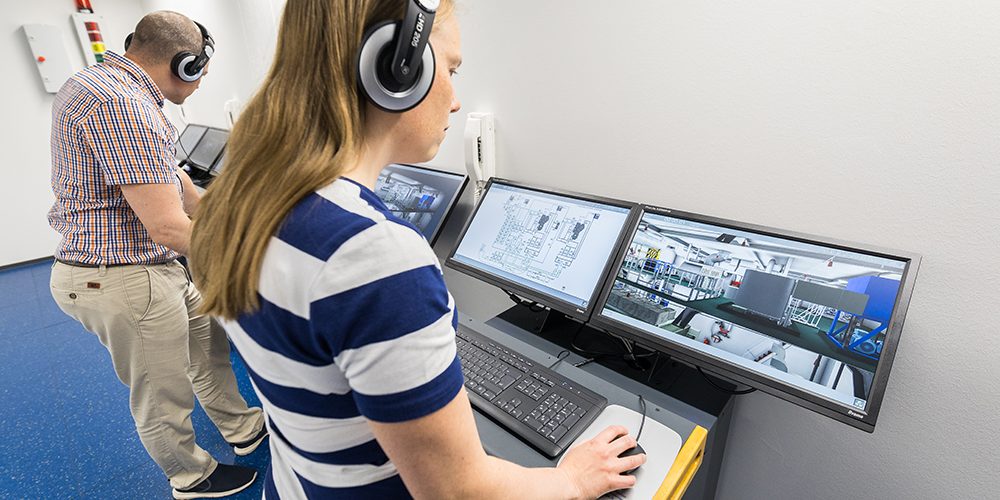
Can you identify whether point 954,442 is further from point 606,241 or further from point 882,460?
point 606,241

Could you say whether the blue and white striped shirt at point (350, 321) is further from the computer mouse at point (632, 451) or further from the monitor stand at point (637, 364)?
the monitor stand at point (637, 364)

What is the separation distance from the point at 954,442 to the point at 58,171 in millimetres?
2261

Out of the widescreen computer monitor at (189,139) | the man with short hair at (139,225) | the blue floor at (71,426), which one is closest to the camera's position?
the man with short hair at (139,225)

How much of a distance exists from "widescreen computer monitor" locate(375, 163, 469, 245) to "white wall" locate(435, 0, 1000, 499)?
0.47m

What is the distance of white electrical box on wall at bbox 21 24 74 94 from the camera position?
11.2ft

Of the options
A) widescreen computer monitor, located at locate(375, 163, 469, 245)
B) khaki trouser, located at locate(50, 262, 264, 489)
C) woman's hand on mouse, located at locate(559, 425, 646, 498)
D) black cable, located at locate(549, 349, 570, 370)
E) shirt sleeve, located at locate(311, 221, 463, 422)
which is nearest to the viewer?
shirt sleeve, located at locate(311, 221, 463, 422)

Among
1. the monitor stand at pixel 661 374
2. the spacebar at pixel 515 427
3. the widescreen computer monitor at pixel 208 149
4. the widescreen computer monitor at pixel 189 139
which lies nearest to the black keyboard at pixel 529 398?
the spacebar at pixel 515 427

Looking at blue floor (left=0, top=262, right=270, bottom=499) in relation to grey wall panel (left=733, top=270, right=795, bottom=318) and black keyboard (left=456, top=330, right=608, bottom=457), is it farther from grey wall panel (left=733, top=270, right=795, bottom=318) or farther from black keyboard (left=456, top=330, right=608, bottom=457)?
grey wall panel (left=733, top=270, right=795, bottom=318)

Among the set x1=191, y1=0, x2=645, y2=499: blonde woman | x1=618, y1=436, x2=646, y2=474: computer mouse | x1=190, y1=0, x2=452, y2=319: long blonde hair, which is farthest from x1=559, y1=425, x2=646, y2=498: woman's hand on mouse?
x1=190, y1=0, x2=452, y2=319: long blonde hair

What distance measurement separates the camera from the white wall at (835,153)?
0.80 metres

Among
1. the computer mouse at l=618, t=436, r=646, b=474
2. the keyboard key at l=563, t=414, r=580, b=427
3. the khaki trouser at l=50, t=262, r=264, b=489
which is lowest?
the khaki trouser at l=50, t=262, r=264, b=489

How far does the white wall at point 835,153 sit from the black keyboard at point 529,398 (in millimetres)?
566

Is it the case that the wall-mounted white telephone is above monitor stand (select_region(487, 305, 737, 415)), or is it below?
above

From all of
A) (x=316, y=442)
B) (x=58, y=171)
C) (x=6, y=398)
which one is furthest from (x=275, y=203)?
(x=6, y=398)
